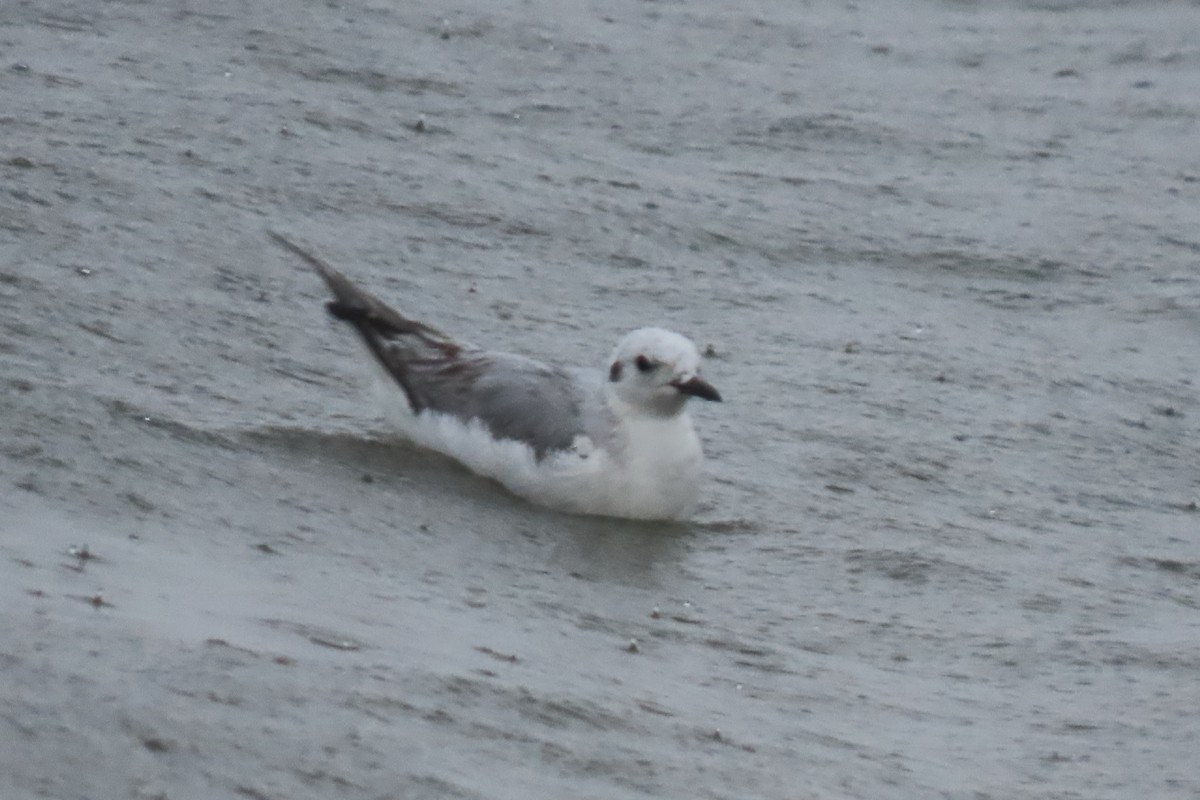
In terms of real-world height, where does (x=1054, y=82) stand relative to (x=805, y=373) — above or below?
above

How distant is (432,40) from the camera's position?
13.6 m

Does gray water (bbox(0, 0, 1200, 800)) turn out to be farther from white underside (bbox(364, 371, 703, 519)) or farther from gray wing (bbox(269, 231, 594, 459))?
gray wing (bbox(269, 231, 594, 459))

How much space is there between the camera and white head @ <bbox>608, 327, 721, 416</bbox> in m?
8.12

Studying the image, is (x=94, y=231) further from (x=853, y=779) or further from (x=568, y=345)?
(x=853, y=779)

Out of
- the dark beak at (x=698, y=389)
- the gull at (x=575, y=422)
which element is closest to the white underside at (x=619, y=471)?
the gull at (x=575, y=422)

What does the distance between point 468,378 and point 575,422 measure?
0.51 m

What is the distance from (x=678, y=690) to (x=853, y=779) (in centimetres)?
64

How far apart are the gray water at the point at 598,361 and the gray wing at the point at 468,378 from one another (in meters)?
0.25

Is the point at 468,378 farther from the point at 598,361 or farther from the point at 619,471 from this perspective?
the point at 598,361

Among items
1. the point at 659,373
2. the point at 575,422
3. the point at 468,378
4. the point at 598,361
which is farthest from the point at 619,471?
the point at 598,361

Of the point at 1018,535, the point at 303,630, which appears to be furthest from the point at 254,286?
the point at 303,630

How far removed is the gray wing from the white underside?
0.06 m

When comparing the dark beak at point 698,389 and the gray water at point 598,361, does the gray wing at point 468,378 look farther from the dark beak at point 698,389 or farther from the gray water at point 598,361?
the dark beak at point 698,389

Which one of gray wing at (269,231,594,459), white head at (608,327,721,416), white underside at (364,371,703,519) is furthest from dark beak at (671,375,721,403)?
gray wing at (269,231,594,459)
